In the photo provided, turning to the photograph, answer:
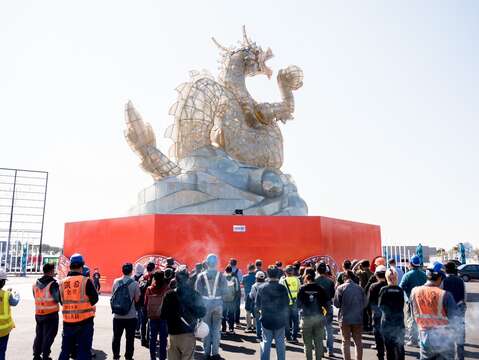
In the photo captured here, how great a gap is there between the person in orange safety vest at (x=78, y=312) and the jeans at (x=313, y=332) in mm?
2938

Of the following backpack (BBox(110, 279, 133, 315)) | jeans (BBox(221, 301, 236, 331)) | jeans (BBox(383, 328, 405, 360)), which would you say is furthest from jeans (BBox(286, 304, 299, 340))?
backpack (BBox(110, 279, 133, 315))

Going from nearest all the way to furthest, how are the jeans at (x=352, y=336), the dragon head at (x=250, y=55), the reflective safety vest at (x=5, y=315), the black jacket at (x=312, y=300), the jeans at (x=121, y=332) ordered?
the reflective safety vest at (x=5, y=315) → the black jacket at (x=312, y=300) → the jeans at (x=352, y=336) → the jeans at (x=121, y=332) → the dragon head at (x=250, y=55)

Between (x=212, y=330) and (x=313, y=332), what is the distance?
1700mm

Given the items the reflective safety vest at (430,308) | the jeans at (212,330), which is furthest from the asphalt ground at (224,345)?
the reflective safety vest at (430,308)

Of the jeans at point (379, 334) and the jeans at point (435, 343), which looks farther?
the jeans at point (379, 334)

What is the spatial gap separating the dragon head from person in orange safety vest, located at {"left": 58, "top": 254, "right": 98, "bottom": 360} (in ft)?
59.5

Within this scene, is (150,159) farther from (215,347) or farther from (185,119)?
(215,347)

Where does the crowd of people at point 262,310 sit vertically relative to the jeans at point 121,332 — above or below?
above

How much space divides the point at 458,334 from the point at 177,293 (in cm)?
357

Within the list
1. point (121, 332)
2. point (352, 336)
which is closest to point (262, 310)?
point (352, 336)

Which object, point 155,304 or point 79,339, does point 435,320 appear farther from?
point 79,339

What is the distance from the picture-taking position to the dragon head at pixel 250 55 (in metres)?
21.8

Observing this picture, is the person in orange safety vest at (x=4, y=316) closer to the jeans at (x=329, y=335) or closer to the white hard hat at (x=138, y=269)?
the white hard hat at (x=138, y=269)

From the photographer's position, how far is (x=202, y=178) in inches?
742
